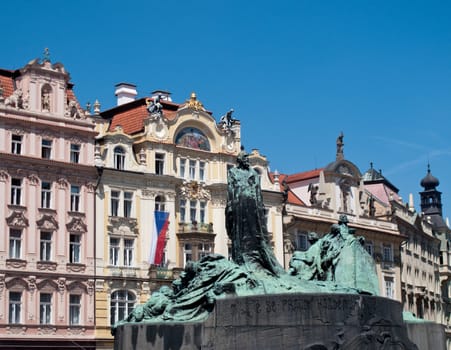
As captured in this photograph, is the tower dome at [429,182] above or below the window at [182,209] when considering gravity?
above

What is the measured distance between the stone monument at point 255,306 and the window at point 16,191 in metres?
23.5

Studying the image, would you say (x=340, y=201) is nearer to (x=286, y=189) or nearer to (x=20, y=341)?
(x=286, y=189)

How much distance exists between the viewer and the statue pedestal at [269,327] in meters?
18.4

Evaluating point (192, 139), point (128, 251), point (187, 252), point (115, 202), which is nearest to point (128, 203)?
point (115, 202)

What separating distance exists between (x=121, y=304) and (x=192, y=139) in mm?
9530

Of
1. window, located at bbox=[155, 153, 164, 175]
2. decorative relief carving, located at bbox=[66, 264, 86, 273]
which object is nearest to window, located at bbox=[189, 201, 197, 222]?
window, located at bbox=[155, 153, 164, 175]

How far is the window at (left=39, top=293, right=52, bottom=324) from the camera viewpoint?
42375mm

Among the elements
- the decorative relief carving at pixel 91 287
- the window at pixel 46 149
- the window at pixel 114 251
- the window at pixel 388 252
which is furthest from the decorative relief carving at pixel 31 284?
the window at pixel 388 252

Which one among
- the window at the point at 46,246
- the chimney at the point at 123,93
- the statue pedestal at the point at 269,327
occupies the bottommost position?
the statue pedestal at the point at 269,327

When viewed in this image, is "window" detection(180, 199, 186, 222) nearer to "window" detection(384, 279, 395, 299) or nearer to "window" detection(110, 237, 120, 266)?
"window" detection(110, 237, 120, 266)

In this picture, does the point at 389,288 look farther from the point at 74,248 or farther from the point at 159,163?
the point at 74,248

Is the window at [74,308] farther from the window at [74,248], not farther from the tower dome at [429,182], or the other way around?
the tower dome at [429,182]

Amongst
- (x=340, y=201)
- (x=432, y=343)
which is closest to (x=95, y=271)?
(x=340, y=201)

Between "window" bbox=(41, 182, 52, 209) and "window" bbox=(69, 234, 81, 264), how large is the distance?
1789mm
